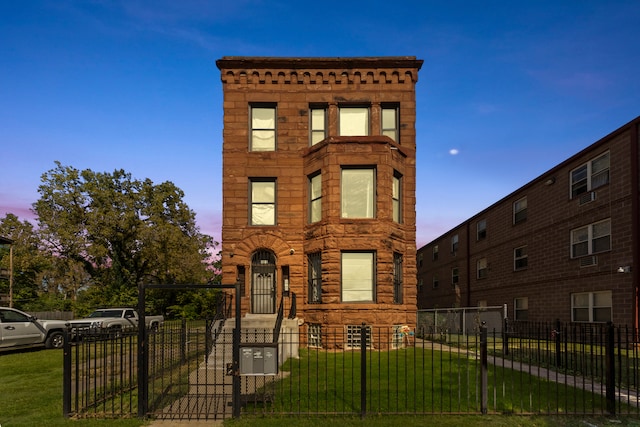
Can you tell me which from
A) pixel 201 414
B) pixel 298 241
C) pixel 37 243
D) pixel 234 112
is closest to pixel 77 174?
pixel 37 243

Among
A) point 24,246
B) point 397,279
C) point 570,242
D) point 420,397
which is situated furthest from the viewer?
point 24,246

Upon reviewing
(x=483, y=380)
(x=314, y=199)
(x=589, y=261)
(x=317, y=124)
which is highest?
(x=317, y=124)

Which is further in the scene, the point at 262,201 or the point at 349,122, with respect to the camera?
the point at 349,122

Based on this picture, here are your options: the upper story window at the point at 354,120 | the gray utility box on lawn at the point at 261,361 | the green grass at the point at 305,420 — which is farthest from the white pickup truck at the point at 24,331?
the upper story window at the point at 354,120

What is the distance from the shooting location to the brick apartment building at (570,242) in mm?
17969

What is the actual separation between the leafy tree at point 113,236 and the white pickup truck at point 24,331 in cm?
1675

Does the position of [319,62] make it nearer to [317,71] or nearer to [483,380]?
[317,71]

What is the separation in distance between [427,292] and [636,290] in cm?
2940

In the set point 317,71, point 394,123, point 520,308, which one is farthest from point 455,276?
point 317,71

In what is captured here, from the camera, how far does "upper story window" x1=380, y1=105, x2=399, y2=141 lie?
1875 cm

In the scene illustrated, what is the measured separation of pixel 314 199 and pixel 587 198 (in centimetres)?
1245

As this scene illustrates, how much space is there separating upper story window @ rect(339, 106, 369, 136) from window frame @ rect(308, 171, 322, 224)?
220 centimetres

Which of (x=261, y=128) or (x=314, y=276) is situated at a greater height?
(x=261, y=128)

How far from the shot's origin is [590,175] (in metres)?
20.3
